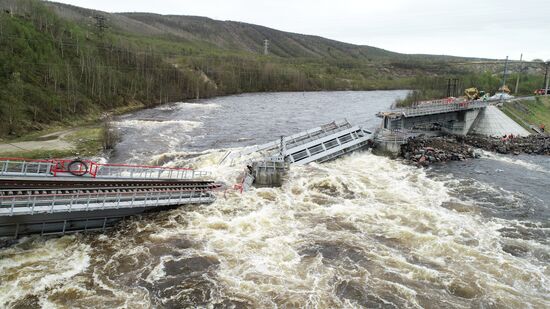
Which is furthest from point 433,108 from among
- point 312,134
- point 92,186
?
point 92,186

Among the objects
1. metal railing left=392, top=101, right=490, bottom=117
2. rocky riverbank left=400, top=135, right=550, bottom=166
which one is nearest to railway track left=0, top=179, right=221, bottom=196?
rocky riverbank left=400, top=135, right=550, bottom=166

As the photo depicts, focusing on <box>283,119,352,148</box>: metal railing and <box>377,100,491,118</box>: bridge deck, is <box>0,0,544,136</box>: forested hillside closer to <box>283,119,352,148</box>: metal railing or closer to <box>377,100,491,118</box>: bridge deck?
<box>283,119,352,148</box>: metal railing

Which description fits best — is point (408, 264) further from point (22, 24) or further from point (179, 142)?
point (22, 24)

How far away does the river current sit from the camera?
19.1 m

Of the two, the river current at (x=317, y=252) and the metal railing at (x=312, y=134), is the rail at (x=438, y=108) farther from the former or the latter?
the river current at (x=317, y=252)

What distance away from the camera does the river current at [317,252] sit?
19141 mm

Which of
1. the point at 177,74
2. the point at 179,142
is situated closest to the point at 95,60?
the point at 177,74

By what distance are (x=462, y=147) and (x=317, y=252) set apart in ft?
120

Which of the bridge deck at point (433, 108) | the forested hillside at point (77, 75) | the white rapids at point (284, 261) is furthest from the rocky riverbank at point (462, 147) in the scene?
the forested hillside at point (77, 75)

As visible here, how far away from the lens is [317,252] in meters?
23.6

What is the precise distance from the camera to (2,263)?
68.3 ft

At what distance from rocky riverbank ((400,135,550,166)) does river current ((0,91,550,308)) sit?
782 cm

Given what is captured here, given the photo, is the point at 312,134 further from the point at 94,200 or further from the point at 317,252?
the point at 94,200

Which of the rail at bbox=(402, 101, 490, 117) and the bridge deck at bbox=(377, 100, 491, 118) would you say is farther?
the rail at bbox=(402, 101, 490, 117)
